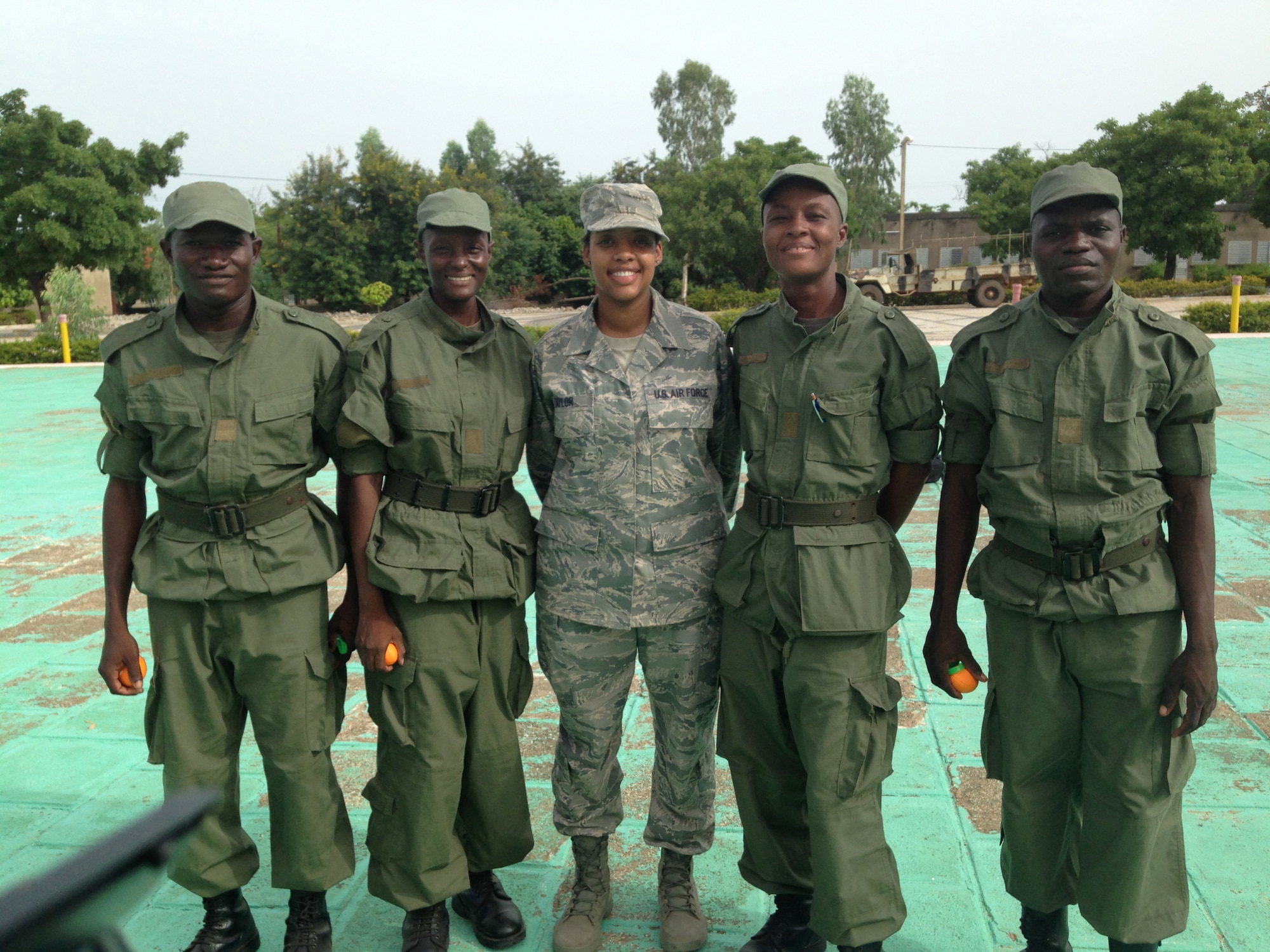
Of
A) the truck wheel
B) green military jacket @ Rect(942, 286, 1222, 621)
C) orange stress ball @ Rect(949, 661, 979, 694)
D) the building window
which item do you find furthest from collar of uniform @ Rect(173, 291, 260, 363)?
the building window

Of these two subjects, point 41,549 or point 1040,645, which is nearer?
point 1040,645

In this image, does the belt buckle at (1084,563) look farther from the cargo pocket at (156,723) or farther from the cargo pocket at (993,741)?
the cargo pocket at (156,723)

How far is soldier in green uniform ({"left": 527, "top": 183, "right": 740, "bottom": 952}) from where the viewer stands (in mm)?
2562

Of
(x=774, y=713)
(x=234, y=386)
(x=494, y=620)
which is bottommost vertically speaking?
(x=774, y=713)

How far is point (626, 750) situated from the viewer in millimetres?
3684

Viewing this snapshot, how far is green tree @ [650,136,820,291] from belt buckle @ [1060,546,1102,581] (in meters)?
29.5

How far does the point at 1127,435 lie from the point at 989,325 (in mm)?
398

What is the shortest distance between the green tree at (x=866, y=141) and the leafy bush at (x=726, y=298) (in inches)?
509

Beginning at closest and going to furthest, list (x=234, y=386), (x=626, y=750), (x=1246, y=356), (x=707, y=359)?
(x=234, y=386), (x=707, y=359), (x=626, y=750), (x=1246, y=356)

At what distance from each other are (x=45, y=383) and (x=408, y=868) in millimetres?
16323

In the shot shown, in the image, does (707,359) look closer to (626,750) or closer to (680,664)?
(680,664)

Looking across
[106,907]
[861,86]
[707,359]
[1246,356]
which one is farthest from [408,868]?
[861,86]

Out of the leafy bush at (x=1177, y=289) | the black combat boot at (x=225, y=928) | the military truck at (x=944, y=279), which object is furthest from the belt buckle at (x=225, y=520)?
the leafy bush at (x=1177, y=289)

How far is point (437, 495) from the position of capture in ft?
8.41
